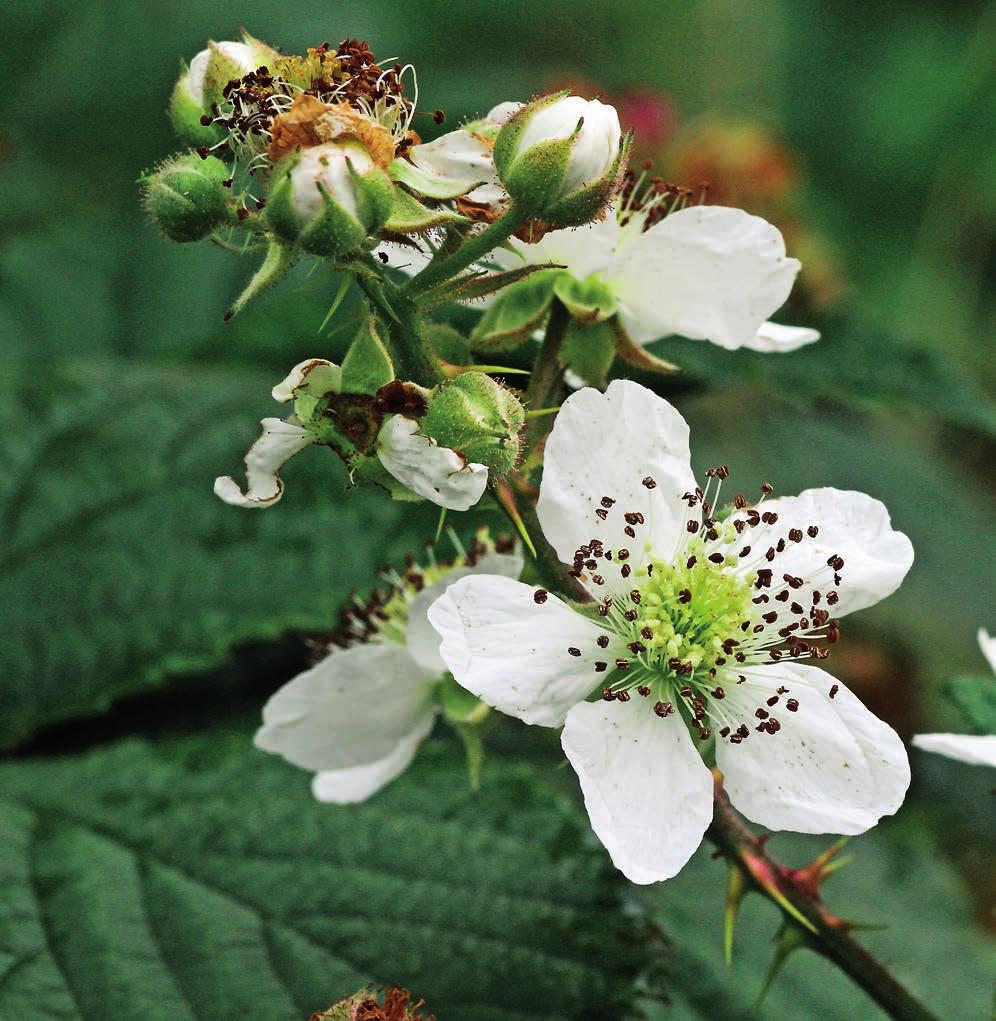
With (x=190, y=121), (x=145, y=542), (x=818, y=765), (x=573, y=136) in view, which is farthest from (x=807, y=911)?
(x=145, y=542)

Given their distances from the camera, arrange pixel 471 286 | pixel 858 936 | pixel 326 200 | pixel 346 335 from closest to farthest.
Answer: pixel 326 200 → pixel 471 286 → pixel 858 936 → pixel 346 335

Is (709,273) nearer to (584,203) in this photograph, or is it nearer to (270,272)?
(584,203)

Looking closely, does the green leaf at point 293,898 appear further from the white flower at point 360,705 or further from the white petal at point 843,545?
the white petal at point 843,545

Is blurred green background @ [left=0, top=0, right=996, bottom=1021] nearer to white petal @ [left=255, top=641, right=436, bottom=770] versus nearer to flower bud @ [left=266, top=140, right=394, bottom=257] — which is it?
flower bud @ [left=266, top=140, right=394, bottom=257]

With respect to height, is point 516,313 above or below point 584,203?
below

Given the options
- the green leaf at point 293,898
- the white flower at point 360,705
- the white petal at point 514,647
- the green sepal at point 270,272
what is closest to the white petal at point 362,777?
the white flower at point 360,705

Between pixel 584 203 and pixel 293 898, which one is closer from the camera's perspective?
pixel 584 203

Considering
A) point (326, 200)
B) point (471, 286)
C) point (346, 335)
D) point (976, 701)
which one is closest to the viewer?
point (326, 200)
